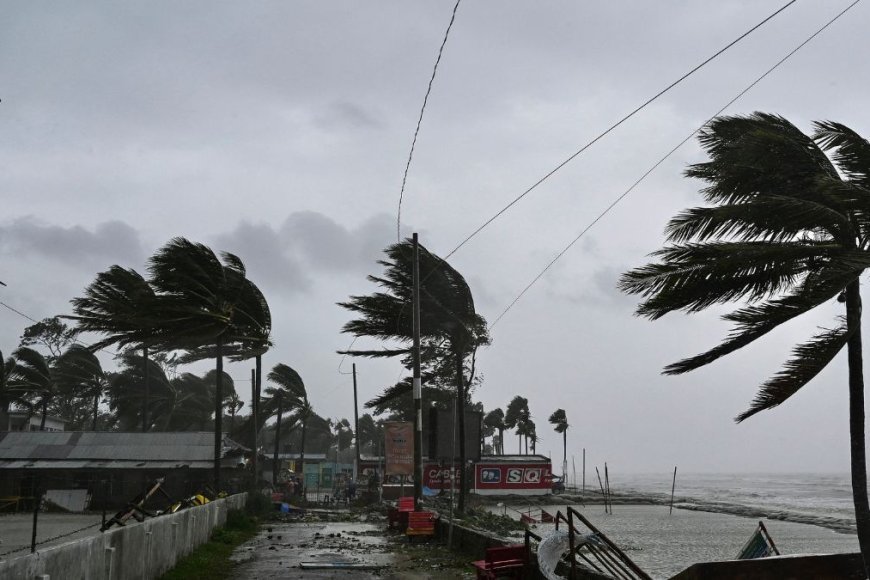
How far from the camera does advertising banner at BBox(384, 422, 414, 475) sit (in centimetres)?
3300

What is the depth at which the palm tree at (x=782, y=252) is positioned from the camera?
839 centimetres

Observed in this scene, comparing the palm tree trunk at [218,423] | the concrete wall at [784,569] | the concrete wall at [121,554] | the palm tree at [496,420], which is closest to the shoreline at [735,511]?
the palm tree trunk at [218,423]

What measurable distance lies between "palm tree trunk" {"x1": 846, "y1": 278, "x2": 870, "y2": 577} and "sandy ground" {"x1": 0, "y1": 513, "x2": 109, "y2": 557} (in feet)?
52.1

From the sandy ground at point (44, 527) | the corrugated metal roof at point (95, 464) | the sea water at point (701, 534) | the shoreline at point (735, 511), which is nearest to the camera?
the sandy ground at point (44, 527)

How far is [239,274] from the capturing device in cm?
3008

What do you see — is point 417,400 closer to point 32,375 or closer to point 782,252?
point 782,252

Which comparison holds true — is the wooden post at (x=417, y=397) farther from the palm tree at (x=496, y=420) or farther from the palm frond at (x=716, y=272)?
the palm tree at (x=496, y=420)

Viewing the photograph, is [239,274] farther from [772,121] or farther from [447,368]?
[772,121]

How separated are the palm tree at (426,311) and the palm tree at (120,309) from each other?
6830mm

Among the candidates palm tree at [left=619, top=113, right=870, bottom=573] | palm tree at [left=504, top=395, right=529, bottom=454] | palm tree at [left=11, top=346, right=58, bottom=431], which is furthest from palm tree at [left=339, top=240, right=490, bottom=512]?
palm tree at [left=504, top=395, right=529, bottom=454]

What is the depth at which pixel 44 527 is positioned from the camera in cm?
2508

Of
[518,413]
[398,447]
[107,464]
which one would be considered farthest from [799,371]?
[518,413]

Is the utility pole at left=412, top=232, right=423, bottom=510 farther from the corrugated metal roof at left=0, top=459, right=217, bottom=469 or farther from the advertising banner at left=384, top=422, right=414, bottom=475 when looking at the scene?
the corrugated metal roof at left=0, top=459, right=217, bottom=469

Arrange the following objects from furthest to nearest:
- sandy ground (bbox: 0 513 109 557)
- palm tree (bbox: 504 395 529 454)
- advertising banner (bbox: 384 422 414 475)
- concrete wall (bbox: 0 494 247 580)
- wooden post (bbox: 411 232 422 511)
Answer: palm tree (bbox: 504 395 529 454) → advertising banner (bbox: 384 422 414 475) → wooden post (bbox: 411 232 422 511) → sandy ground (bbox: 0 513 109 557) → concrete wall (bbox: 0 494 247 580)
